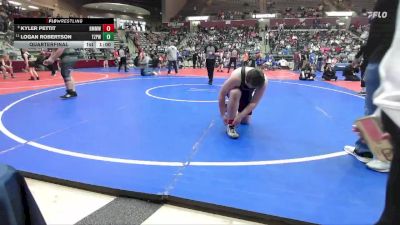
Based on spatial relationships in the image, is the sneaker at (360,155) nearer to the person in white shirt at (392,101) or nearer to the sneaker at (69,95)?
the person in white shirt at (392,101)

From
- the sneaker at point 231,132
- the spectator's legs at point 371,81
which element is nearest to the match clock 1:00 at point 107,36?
the sneaker at point 231,132

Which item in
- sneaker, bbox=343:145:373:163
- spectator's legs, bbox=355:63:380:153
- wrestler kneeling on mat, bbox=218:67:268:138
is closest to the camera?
spectator's legs, bbox=355:63:380:153

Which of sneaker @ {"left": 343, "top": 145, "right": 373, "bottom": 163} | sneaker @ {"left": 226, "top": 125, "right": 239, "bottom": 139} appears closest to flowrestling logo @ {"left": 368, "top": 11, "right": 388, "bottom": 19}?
sneaker @ {"left": 343, "top": 145, "right": 373, "bottom": 163}

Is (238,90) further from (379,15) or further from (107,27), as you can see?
(107,27)

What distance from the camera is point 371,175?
325cm

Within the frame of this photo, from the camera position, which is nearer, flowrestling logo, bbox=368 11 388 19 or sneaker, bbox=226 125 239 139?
flowrestling logo, bbox=368 11 388 19

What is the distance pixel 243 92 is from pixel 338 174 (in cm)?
203

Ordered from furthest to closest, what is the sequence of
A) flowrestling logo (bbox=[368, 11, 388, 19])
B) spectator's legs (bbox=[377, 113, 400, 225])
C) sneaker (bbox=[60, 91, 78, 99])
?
1. sneaker (bbox=[60, 91, 78, 99])
2. flowrestling logo (bbox=[368, 11, 388, 19])
3. spectator's legs (bbox=[377, 113, 400, 225])

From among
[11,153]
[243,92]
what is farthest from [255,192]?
[11,153]

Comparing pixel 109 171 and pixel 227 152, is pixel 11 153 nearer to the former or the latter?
pixel 109 171

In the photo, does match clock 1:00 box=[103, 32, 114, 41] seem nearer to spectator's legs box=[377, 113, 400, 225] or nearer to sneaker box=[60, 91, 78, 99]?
sneaker box=[60, 91, 78, 99]

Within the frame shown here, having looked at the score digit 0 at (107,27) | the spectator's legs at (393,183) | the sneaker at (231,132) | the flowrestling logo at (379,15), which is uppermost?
the score digit 0 at (107,27)
